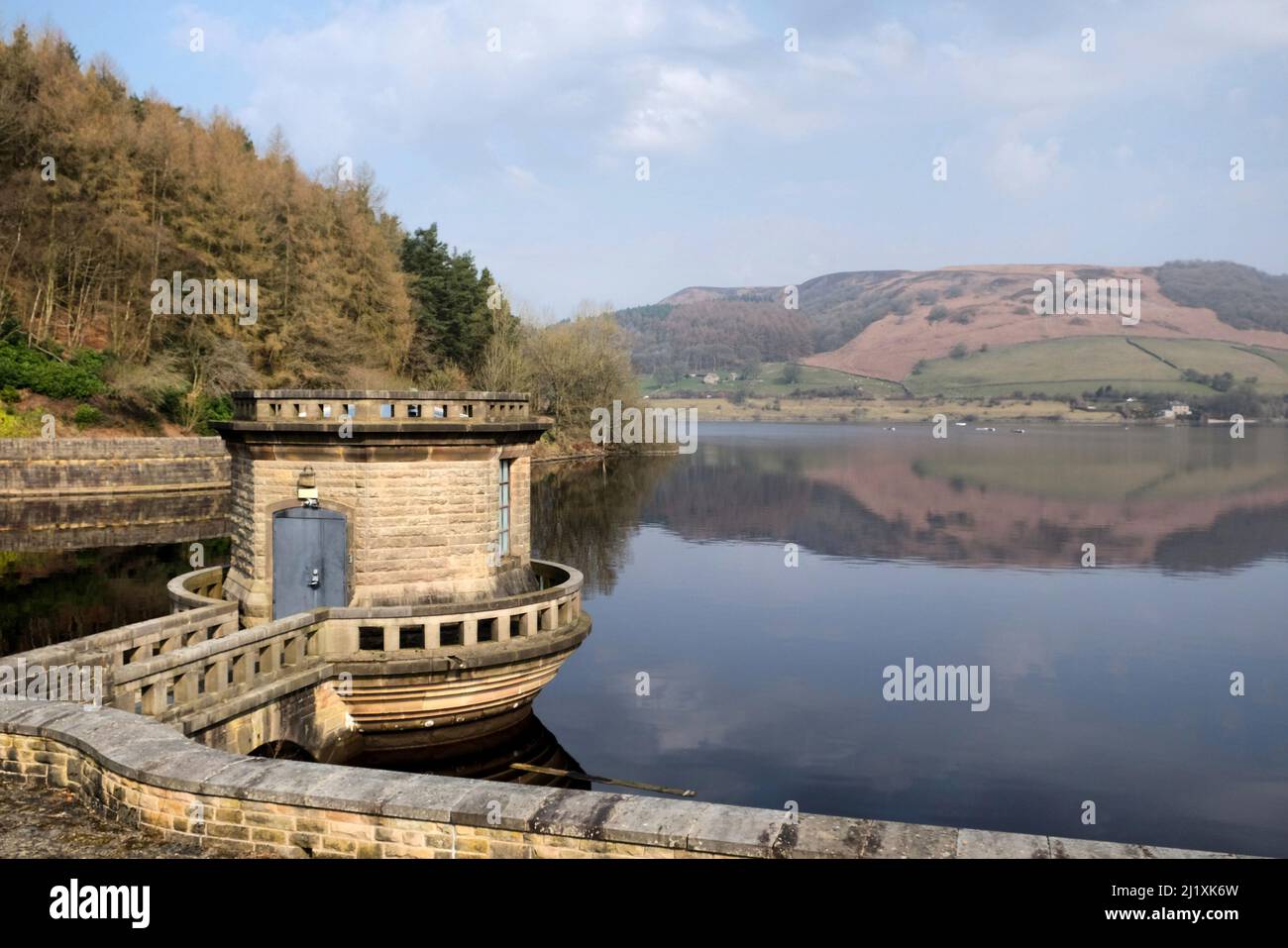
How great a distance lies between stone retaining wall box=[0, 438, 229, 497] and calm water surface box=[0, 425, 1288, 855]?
999 centimetres

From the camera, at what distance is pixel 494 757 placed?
58.7 feet

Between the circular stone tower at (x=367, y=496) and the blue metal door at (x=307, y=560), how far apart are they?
2 cm

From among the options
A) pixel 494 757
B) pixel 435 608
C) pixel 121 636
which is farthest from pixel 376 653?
pixel 121 636

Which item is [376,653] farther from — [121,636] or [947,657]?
[947,657]

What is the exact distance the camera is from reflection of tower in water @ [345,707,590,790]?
661 inches

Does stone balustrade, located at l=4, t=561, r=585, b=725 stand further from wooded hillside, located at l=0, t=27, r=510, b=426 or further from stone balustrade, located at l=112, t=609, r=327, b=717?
wooded hillside, located at l=0, t=27, r=510, b=426

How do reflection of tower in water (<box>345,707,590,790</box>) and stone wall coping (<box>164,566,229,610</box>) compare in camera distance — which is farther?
stone wall coping (<box>164,566,229,610</box>)

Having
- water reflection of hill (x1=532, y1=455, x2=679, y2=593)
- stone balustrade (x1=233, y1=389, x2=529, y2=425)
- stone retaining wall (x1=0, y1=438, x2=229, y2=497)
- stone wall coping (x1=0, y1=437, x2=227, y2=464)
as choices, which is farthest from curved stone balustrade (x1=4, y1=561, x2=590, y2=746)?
stone wall coping (x1=0, y1=437, x2=227, y2=464)

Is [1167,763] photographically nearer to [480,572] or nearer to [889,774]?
A: [889,774]
